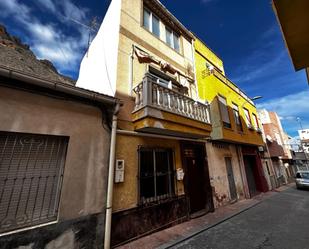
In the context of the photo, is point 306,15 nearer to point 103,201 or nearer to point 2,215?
point 103,201

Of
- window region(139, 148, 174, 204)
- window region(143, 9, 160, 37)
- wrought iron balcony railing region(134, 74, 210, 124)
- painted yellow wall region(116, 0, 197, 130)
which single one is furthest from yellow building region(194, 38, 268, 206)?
window region(143, 9, 160, 37)

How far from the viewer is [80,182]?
354cm

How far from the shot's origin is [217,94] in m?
8.88

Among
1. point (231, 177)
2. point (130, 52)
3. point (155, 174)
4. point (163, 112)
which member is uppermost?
point (130, 52)

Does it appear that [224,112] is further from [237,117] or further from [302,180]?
[302,180]

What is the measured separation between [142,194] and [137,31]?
252 inches

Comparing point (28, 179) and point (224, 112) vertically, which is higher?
point (224, 112)

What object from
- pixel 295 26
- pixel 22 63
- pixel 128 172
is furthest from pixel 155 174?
pixel 22 63

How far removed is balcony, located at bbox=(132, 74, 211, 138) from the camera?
461cm

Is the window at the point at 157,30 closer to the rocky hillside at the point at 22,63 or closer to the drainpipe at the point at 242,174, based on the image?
the rocky hillside at the point at 22,63

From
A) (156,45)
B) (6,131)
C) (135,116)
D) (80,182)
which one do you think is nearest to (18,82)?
(6,131)

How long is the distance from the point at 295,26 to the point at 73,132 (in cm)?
470

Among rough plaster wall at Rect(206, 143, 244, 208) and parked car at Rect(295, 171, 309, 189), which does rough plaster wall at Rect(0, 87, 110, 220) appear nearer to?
rough plaster wall at Rect(206, 143, 244, 208)

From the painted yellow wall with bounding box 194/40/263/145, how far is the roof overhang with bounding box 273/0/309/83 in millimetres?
5137
